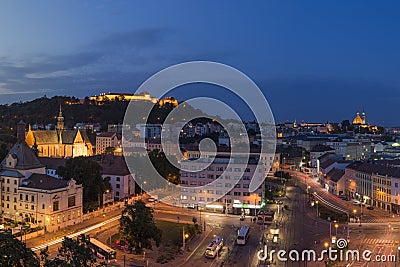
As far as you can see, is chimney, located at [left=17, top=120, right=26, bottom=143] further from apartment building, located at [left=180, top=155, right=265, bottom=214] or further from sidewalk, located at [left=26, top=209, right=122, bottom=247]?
apartment building, located at [left=180, top=155, right=265, bottom=214]

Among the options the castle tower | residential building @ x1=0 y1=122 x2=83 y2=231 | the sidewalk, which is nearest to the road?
the sidewalk

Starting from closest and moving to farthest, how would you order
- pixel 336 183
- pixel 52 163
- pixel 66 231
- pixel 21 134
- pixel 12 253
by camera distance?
pixel 12 253 < pixel 66 231 < pixel 21 134 < pixel 52 163 < pixel 336 183

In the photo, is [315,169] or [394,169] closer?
[394,169]

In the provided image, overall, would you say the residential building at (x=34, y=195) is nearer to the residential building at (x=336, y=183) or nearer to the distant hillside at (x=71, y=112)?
the residential building at (x=336, y=183)

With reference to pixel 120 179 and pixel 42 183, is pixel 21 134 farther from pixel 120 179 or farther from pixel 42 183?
pixel 120 179

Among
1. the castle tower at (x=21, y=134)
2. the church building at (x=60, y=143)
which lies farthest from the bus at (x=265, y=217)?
the church building at (x=60, y=143)

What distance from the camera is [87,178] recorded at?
117 feet

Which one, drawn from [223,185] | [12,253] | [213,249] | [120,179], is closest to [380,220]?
[223,185]

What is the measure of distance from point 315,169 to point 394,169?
26233 millimetres

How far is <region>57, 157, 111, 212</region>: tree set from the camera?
1391 inches

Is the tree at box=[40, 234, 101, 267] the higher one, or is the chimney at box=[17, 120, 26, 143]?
the chimney at box=[17, 120, 26, 143]

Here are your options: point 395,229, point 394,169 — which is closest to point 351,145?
point 394,169

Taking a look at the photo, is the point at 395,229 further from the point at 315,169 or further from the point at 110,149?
the point at 110,149

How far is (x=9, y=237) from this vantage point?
1605 centimetres
